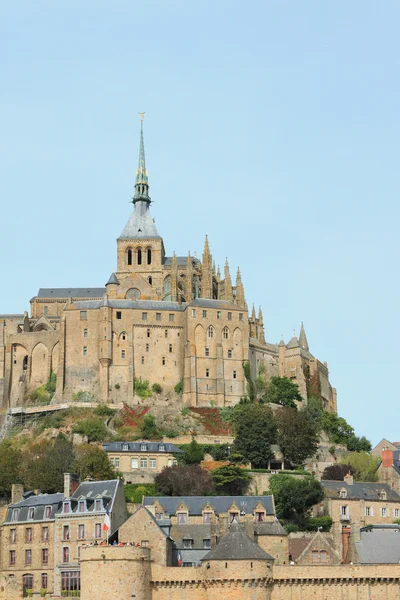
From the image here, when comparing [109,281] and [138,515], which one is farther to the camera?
[109,281]

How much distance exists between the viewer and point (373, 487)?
84.1m

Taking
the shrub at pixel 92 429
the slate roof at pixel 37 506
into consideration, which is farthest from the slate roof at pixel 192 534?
the shrub at pixel 92 429

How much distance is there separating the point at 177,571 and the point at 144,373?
4481 centimetres

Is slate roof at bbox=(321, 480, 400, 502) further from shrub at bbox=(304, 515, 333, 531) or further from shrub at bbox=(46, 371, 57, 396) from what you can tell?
shrub at bbox=(46, 371, 57, 396)

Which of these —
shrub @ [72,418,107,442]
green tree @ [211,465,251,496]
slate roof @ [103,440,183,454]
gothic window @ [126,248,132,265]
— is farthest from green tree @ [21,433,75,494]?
gothic window @ [126,248,132,265]

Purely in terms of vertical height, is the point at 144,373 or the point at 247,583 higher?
the point at 144,373

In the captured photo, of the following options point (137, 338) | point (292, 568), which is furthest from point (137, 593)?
point (137, 338)

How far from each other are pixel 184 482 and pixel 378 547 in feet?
60.4

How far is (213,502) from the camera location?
74.2m

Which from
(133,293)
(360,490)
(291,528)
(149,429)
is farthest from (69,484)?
(133,293)

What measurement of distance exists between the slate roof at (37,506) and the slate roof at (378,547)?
17.7m

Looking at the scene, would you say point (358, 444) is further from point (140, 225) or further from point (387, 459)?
point (140, 225)

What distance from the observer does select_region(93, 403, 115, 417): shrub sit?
333ft

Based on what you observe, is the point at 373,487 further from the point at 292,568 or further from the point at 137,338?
the point at 137,338
